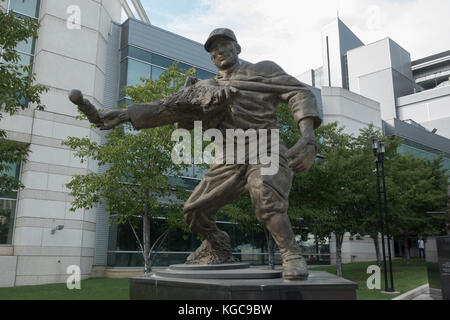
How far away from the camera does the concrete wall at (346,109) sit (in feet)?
110

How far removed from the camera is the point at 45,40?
19.0m

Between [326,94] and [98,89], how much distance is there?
20194mm

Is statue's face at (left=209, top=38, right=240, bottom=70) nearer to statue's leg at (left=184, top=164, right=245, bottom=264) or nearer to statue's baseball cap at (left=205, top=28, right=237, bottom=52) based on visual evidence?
statue's baseball cap at (left=205, top=28, right=237, bottom=52)

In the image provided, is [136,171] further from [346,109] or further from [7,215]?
[346,109]

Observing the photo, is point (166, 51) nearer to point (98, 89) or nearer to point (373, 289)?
point (98, 89)

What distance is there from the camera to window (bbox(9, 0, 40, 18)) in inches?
746

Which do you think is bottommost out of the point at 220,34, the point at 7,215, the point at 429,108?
the point at 7,215

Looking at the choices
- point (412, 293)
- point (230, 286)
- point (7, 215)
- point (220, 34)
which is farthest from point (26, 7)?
point (230, 286)

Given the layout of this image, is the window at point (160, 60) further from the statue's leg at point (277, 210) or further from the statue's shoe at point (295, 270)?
the statue's shoe at point (295, 270)

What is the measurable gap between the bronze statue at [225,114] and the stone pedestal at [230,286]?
36 centimetres

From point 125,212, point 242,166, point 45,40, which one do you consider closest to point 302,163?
point 242,166

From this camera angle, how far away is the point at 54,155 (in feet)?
60.6

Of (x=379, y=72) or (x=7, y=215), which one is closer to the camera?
(x=7, y=215)

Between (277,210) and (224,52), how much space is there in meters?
1.85
